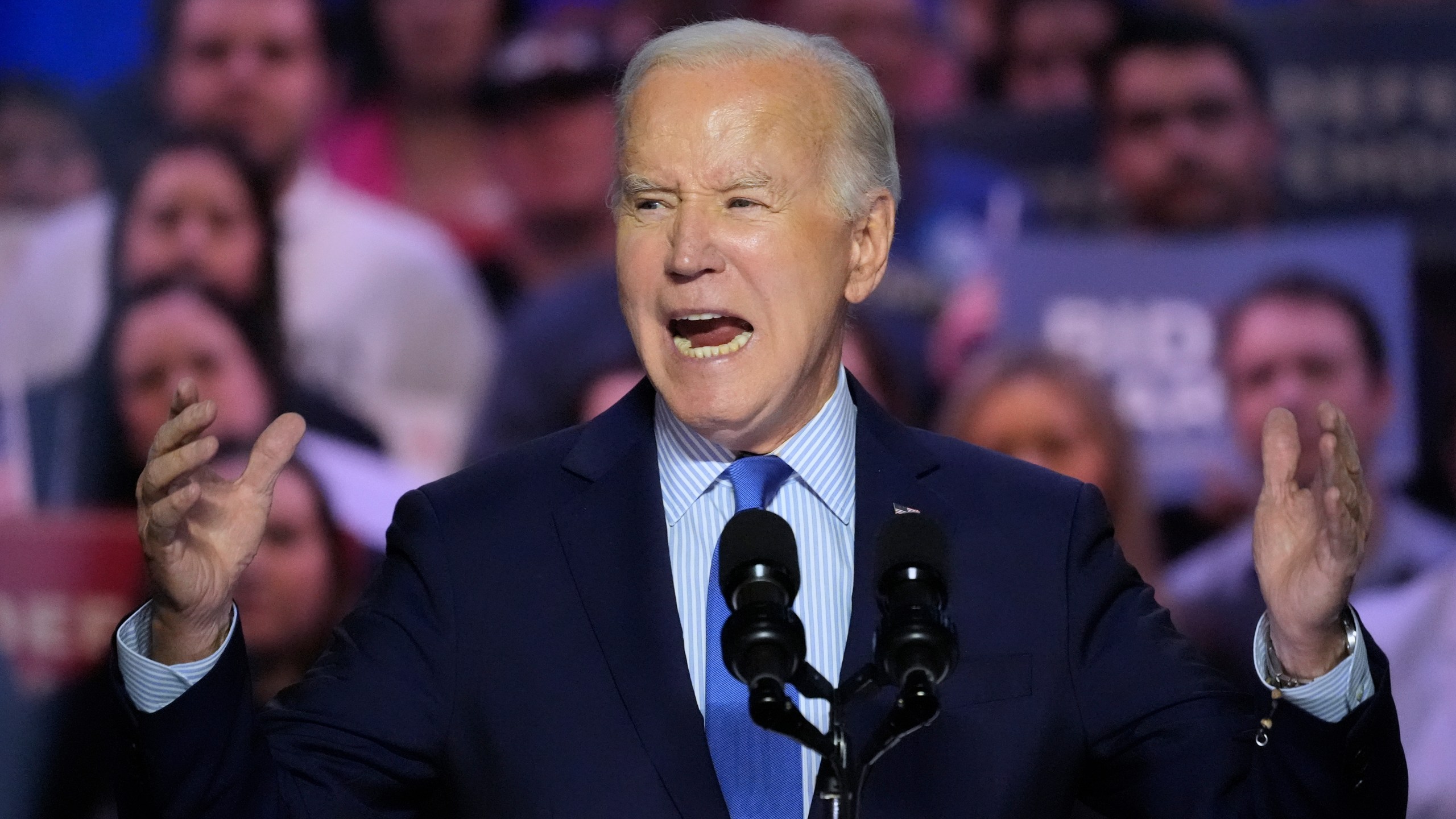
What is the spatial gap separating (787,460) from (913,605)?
575 millimetres

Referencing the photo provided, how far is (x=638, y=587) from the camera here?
1883 mm

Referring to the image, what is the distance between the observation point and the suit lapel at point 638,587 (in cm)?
176

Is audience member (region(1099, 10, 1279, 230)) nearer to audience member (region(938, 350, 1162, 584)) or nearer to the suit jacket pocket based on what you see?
audience member (region(938, 350, 1162, 584))

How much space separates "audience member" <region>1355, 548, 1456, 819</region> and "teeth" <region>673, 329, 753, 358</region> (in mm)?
2820

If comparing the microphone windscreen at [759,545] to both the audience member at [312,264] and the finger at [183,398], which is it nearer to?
the finger at [183,398]

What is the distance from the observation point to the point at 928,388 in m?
4.65

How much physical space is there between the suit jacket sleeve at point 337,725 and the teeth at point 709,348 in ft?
1.16

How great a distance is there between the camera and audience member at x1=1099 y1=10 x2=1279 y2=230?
183 inches

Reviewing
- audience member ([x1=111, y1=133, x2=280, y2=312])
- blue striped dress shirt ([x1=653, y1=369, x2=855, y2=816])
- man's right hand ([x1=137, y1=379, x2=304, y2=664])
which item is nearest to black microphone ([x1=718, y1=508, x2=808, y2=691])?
blue striped dress shirt ([x1=653, y1=369, x2=855, y2=816])

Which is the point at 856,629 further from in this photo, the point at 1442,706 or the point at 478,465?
the point at 1442,706

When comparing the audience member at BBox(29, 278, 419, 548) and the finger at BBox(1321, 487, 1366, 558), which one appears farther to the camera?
the audience member at BBox(29, 278, 419, 548)

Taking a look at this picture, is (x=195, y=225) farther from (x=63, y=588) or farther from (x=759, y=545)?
(x=759, y=545)

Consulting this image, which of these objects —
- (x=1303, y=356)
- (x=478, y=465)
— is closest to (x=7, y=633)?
(x=478, y=465)

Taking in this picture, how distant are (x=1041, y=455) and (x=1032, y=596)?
276 centimetres
